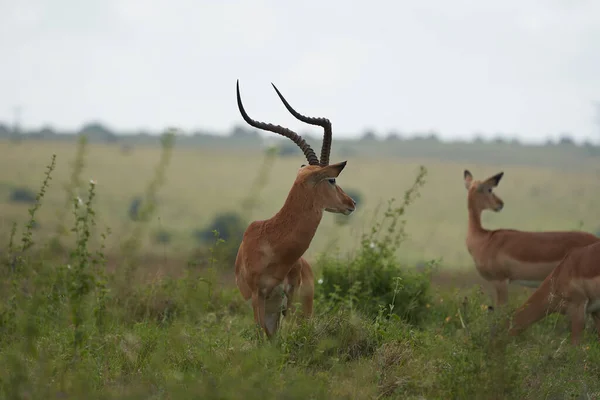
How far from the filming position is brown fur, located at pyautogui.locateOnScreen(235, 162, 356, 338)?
6312 millimetres

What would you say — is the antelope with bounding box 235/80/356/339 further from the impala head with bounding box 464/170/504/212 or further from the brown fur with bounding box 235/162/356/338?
the impala head with bounding box 464/170/504/212

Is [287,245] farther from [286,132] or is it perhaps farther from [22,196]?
[22,196]

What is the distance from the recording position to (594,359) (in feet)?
23.0

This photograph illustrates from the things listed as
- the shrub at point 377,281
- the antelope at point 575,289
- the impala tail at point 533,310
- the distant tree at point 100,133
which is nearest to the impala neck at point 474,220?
the shrub at point 377,281

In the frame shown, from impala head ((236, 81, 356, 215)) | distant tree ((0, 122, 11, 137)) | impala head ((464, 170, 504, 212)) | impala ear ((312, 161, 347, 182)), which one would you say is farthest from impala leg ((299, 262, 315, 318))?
distant tree ((0, 122, 11, 137))

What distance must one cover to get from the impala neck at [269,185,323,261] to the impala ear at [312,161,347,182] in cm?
17

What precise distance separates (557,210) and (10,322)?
4021 cm

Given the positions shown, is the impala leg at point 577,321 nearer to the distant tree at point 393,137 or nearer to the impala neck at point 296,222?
the impala neck at point 296,222

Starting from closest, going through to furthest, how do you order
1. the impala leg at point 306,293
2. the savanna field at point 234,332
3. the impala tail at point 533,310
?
the savanna field at point 234,332, the impala leg at point 306,293, the impala tail at point 533,310

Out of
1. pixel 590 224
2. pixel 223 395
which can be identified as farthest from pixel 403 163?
pixel 223 395

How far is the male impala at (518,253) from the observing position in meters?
9.75

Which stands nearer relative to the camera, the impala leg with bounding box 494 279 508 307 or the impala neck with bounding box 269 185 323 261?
the impala neck with bounding box 269 185 323 261

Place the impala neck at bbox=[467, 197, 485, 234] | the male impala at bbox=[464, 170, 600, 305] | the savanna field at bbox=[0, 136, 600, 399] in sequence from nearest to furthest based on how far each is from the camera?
the savanna field at bbox=[0, 136, 600, 399]
the male impala at bbox=[464, 170, 600, 305]
the impala neck at bbox=[467, 197, 485, 234]

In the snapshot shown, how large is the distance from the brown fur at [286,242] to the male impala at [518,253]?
418cm
